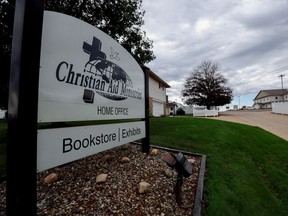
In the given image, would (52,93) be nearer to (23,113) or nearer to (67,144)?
(23,113)

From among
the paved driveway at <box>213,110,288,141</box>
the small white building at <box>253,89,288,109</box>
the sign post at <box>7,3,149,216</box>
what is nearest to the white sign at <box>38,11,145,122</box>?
the sign post at <box>7,3,149,216</box>

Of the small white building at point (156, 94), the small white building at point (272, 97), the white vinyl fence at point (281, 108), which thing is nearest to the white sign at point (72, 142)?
the small white building at point (156, 94)

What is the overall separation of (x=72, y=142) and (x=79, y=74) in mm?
893

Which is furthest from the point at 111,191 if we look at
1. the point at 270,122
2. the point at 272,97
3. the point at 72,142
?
the point at 272,97

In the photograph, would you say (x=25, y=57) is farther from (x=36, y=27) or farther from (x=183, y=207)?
(x=183, y=207)

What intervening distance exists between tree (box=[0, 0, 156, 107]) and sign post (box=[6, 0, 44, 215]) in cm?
580

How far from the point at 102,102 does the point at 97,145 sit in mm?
692

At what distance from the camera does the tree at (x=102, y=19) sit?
645cm

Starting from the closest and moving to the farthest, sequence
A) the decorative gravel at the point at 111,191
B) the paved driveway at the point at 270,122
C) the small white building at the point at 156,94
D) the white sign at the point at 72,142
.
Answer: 1. the white sign at the point at 72,142
2. the decorative gravel at the point at 111,191
3. the paved driveway at the point at 270,122
4. the small white building at the point at 156,94

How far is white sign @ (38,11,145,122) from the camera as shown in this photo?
209 centimetres

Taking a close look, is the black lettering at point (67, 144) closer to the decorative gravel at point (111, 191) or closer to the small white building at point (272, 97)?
the decorative gravel at point (111, 191)

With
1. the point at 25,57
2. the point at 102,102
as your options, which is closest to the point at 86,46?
the point at 102,102

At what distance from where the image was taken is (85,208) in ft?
8.45

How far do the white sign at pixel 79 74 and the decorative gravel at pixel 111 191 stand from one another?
109cm
